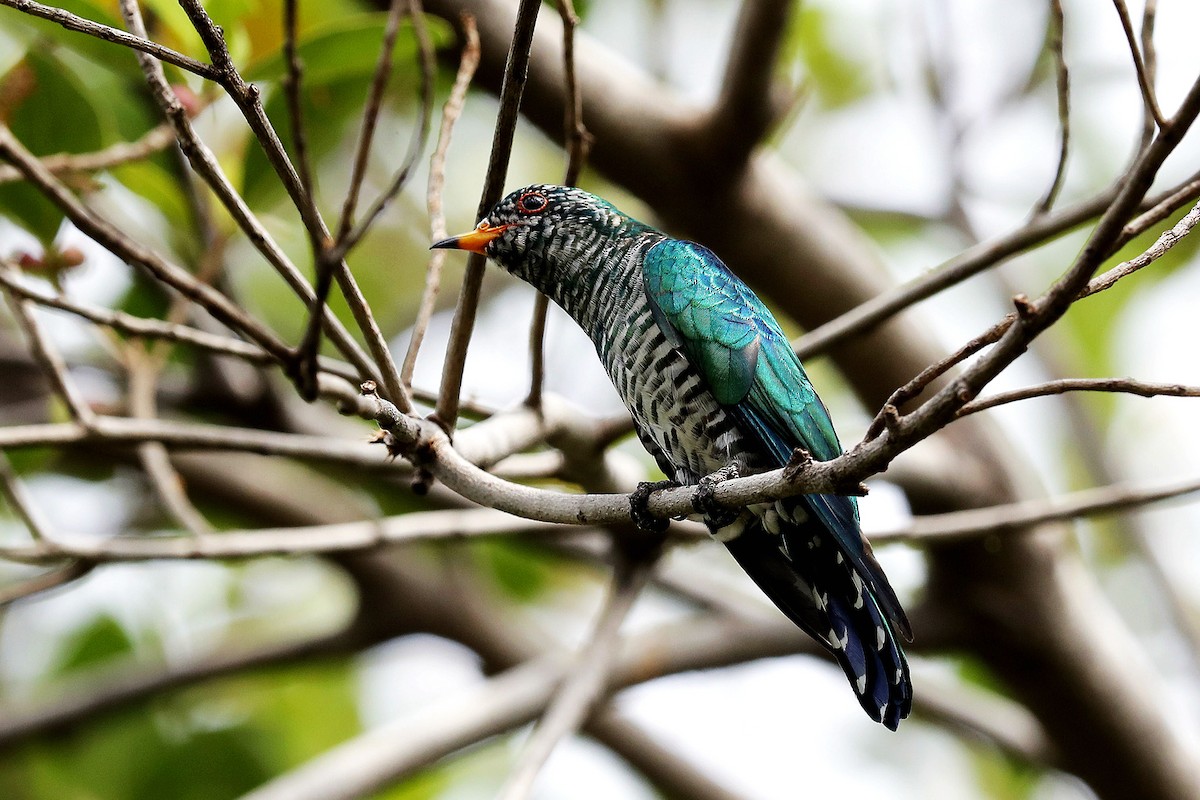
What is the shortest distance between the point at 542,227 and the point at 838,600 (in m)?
1.38

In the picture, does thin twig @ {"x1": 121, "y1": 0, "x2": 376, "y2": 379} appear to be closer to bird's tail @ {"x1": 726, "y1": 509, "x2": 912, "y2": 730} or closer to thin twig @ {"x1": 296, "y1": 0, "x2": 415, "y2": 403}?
thin twig @ {"x1": 296, "y1": 0, "x2": 415, "y2": 403}

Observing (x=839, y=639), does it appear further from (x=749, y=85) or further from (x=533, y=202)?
(x=749, y=85)

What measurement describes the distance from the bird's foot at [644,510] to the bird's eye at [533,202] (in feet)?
3.22

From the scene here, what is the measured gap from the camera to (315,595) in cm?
732

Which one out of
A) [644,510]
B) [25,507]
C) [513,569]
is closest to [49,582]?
[25,507]

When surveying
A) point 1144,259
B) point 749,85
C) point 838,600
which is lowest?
point 1144,259

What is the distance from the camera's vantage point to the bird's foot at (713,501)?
2.49 metres

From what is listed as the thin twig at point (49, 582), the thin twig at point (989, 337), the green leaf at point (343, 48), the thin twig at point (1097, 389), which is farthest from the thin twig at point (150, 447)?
the thin twig at point (1097, 389)

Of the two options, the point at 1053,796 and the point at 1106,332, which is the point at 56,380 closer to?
the point at 1106,332

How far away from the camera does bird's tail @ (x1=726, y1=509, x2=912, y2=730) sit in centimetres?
293

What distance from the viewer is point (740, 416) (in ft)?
10.0

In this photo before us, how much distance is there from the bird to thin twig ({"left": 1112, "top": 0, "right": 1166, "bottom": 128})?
3.96 ft

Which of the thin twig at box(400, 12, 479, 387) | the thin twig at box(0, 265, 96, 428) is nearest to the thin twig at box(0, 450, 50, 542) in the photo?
the thin twig at box(0, 265, 96, 428)

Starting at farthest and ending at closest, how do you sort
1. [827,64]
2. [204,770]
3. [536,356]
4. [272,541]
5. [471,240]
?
[827,64], [204,770], [272,541], [471,240], [536,356]
